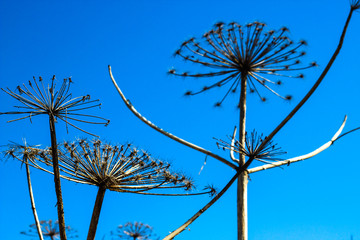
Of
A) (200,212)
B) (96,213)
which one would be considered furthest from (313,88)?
(96,213)

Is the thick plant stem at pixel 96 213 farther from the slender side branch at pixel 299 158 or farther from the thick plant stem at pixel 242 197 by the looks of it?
the slender side branch at pixel 299 158

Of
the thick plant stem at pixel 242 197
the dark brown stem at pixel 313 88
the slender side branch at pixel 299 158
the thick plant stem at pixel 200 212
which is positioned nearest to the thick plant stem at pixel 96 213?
the thick plant stem at pixel 200 212

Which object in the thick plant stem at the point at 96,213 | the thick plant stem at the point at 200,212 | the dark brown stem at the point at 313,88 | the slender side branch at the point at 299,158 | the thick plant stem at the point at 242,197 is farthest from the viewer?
the thick plant stem at the point at 96,213

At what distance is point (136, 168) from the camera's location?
10.1 metres

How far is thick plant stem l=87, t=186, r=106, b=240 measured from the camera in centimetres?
855

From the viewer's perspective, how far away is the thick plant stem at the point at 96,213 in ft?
28.0

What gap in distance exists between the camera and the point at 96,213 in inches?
352

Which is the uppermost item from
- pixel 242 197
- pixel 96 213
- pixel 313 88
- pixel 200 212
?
pixel 313 88

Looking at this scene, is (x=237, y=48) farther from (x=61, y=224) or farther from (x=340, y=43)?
(x=61, y=224)

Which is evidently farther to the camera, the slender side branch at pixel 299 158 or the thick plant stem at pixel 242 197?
the slender side branch at pixel 299 158

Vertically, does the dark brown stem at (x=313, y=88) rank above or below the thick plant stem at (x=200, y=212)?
above

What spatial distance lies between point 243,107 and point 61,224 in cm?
373

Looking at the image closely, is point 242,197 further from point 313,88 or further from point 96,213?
point 96,213

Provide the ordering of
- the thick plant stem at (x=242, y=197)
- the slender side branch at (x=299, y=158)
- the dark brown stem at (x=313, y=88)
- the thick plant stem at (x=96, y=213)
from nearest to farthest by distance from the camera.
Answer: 1. the dark brown stem at (x=313, y=88)
2. the thick plant stem at (x=242, y=197)
3. the slender side branch at (x=299, y=158)
4. the thick plant stem at (x=96, y=213)
